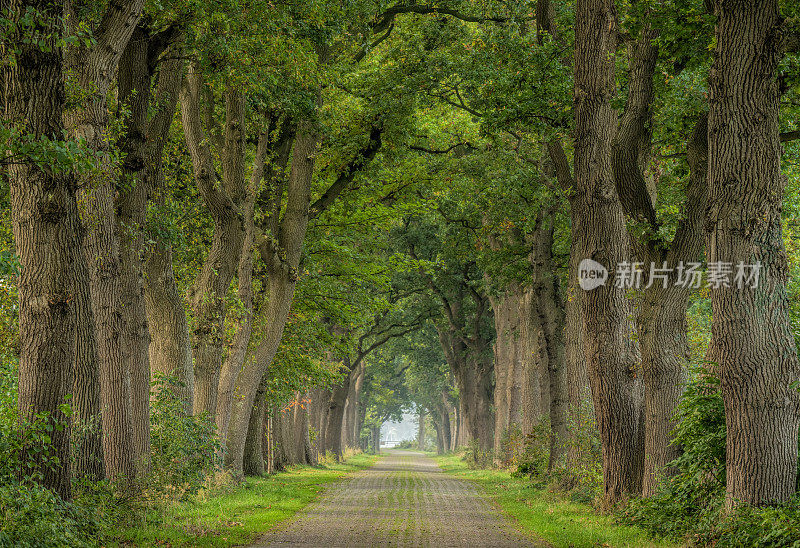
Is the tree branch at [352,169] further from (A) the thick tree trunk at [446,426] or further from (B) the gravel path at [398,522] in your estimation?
(A) the thick tree trunk at [446,426]

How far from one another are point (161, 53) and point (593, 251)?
26.5 feet

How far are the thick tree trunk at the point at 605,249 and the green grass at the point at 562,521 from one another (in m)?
0.90

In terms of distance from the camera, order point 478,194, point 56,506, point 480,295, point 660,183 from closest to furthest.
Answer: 1. point 56,506
2. point 660,183
3. point 478,194
4. point 480,295

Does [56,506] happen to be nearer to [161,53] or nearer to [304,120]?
[161,53]

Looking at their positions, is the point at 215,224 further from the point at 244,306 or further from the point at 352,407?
the point at 352,407

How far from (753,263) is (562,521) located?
240 inches

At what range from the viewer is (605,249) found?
11992 millimetres

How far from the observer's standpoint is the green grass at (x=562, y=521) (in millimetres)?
10109

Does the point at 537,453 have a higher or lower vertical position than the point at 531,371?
lower

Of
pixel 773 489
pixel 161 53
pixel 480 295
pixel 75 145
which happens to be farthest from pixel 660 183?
pixel 480 295

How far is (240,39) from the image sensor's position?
37.9 ft

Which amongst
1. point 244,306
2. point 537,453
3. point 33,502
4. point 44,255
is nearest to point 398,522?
point 244,306

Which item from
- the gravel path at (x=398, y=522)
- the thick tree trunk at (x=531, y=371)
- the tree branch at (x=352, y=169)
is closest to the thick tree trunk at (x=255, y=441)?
the gravel path at (x=398, y=522)

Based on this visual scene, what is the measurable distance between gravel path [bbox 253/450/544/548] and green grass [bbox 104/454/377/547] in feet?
1.13
